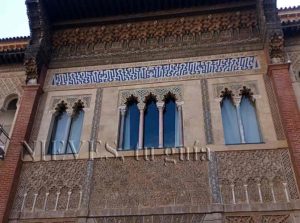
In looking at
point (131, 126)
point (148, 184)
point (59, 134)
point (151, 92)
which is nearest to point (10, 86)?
point (59, 134)

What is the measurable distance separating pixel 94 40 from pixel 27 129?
8.59 ft

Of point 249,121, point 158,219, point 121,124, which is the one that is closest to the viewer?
point 158,219

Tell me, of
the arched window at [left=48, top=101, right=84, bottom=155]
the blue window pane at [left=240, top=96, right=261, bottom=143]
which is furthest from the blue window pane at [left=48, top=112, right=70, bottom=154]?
the blue window pane at [left=240, top=96, right=261, bottom=143]

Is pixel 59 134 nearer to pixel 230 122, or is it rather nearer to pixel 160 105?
pixel 160 105

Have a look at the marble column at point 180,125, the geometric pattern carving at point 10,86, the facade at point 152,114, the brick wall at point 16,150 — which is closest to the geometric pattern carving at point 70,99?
the facade at point 152,114

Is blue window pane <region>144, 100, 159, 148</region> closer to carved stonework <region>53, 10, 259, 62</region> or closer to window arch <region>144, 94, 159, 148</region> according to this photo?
window arch <region>144, 94, 159, 148</region>

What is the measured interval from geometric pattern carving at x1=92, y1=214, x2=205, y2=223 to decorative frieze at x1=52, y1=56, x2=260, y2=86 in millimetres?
2972

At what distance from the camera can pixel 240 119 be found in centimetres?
707

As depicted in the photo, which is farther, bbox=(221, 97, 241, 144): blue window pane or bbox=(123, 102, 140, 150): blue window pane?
bbox=(123, 102, 140, 150): blue window pane

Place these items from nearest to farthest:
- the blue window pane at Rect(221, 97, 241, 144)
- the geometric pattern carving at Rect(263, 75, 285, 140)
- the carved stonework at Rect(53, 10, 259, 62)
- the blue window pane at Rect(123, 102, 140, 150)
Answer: the geometric pattern carving at Rect(263, 75, 285, 140) → the blue window pane at Rect(221, 97, 241, 144) → the blue window pane at Rect(123, 102, 140, 150) → the carved stonework at Rect(53, 10, 259, 62)

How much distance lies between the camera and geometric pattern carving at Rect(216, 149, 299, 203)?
5.98 metres

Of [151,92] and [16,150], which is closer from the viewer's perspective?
[16,150]

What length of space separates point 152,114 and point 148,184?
160cm

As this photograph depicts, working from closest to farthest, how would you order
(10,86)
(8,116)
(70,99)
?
(70,99), (8,116), (10,86)
